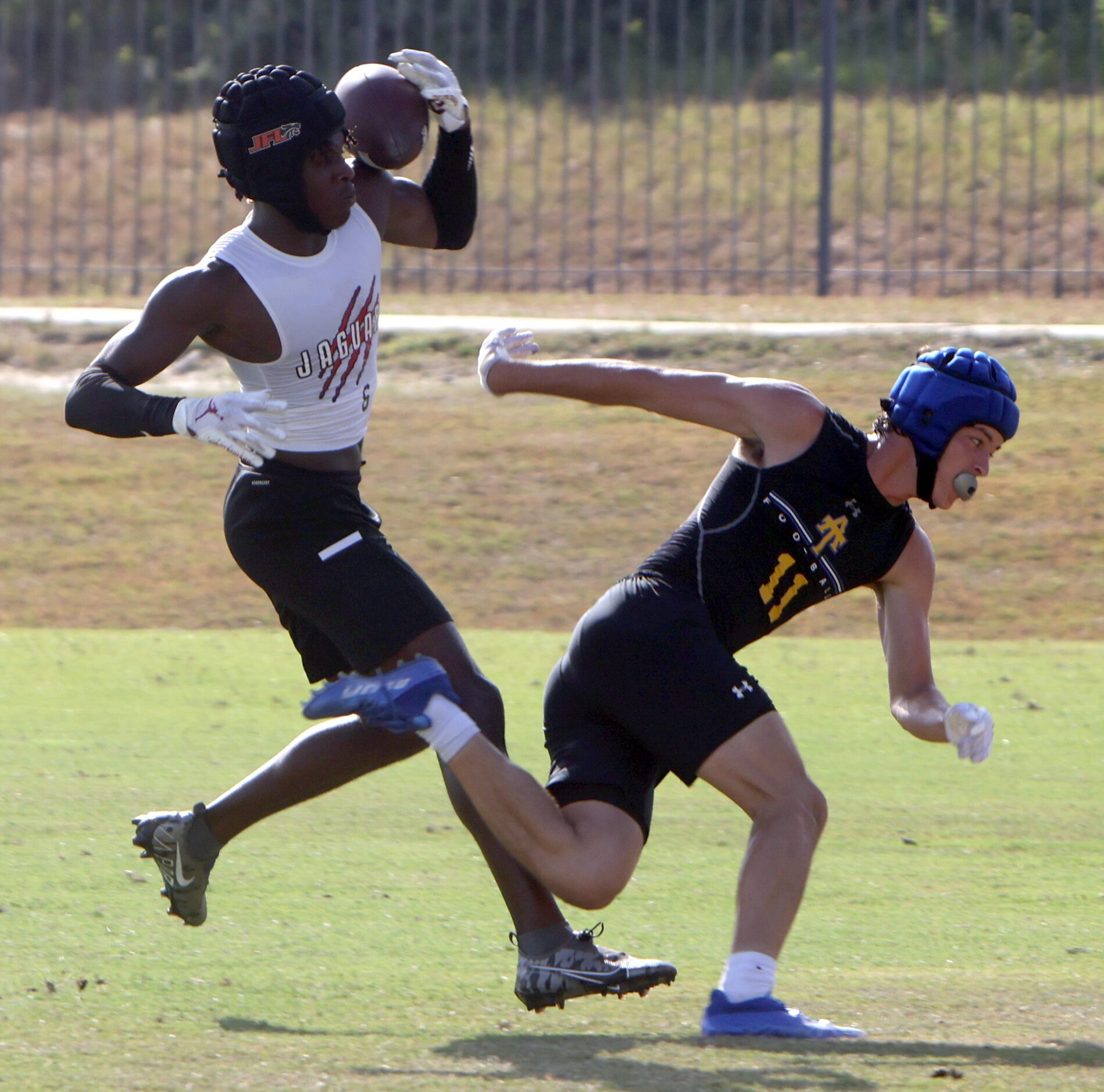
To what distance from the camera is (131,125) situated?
20.4 metres

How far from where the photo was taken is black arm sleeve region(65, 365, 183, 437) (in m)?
4.07

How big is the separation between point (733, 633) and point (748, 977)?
0.85 metres

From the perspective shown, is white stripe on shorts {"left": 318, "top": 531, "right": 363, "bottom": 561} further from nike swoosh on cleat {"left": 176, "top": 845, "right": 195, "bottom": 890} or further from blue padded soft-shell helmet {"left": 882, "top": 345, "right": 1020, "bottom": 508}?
blue padded soft-shell helmet {"left": 882, "top": 345, "right": 1020, "bottom": 508}

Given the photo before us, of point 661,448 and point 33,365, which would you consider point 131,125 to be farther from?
point 661,448

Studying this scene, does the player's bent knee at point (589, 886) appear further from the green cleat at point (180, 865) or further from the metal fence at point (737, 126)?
the metal fence at point (737, 126)

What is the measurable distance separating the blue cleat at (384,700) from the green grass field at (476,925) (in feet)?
2.04

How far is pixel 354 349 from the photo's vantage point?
4.67 metres

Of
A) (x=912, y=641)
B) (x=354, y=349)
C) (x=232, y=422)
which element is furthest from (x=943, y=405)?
(x=232, y=422)

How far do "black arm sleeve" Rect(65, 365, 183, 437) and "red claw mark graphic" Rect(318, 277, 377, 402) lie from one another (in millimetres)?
551

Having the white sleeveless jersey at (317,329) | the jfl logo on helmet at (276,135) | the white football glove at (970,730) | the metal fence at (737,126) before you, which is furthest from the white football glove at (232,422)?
the metal fence at (737,126)

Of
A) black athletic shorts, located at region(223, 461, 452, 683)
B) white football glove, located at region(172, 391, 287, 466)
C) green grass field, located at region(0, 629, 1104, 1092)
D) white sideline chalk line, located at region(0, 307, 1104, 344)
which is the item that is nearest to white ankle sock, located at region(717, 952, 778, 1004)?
green grass field, located at region(0, 629, 1104, 1092)

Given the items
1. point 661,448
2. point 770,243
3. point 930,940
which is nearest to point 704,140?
point 770,243

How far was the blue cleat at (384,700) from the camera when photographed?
4.12 m

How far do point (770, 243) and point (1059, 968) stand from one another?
12912 mm
